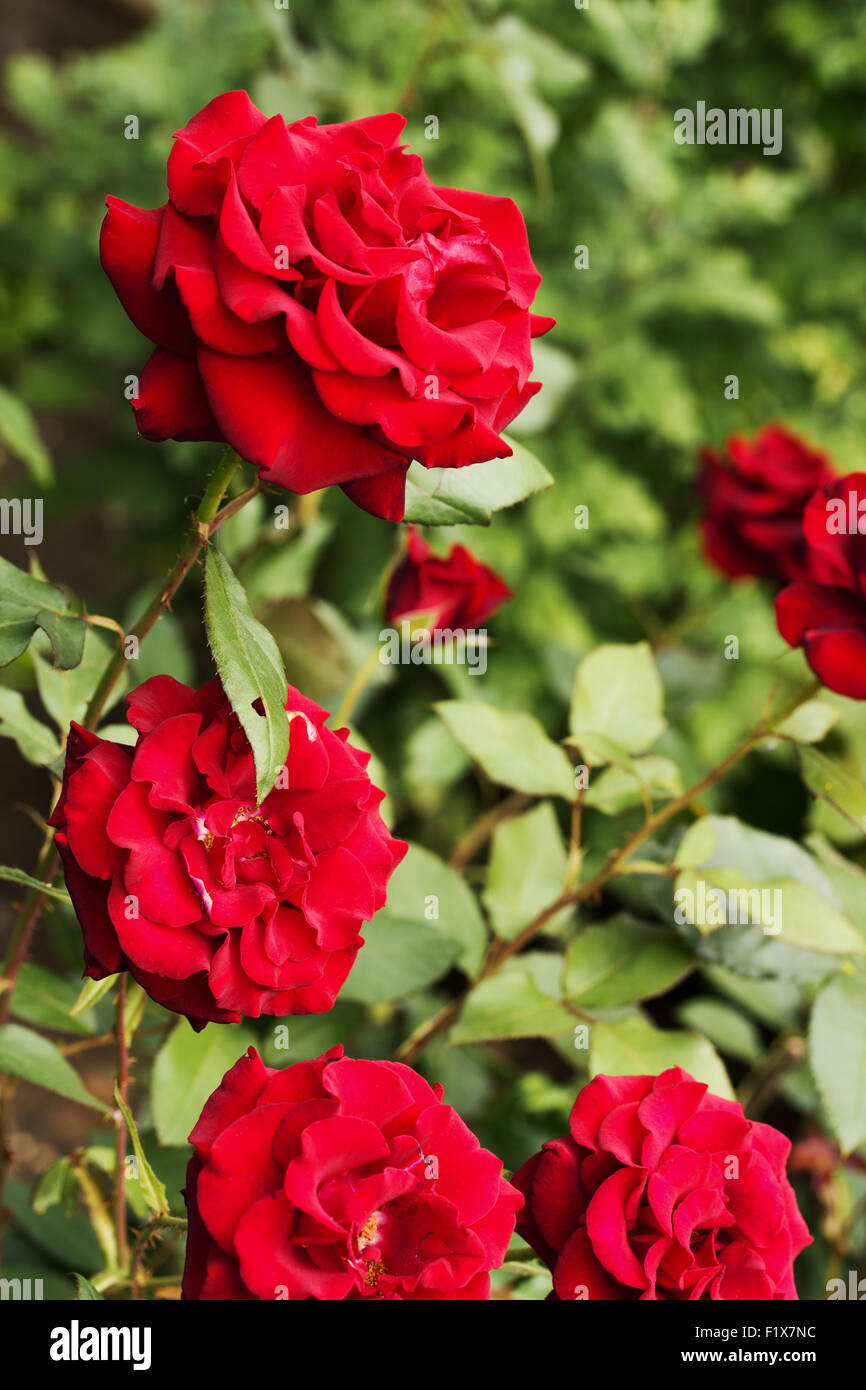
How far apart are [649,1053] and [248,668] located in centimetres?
34

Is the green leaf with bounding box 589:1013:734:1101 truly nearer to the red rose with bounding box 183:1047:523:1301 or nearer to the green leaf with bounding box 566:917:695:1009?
the green leaf with bounding box 566:917:695:1009

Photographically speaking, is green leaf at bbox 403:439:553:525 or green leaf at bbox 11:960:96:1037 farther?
green leaf at bbox 11:960:96:1037

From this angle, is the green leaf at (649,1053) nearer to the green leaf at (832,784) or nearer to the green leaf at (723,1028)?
the green leaf at (832,784)

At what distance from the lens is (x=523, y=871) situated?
70 cm

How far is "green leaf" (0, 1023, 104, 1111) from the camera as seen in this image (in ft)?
1.68

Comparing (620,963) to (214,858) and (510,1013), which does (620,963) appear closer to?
(510,1013)

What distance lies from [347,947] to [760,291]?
1367 mm

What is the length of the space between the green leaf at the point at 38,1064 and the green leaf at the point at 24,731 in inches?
5.3

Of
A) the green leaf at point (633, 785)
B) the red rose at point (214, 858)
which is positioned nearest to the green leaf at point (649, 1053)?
the green leaf at point (633, 785)

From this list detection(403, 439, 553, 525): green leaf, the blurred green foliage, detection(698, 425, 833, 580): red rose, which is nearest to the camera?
detection(403, 439, 553, 525): green leaf

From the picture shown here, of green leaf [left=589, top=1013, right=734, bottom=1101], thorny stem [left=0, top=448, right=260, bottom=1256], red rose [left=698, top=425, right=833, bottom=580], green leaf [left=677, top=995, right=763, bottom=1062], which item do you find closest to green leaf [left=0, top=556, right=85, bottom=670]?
thorny stem [left=0, top=448, right=260, bottom=1256]

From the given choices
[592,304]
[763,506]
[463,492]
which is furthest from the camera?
[592,304]

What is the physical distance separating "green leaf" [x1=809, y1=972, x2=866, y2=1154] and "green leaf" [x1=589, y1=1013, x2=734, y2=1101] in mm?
53

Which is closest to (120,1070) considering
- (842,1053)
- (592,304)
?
(842,1053)
